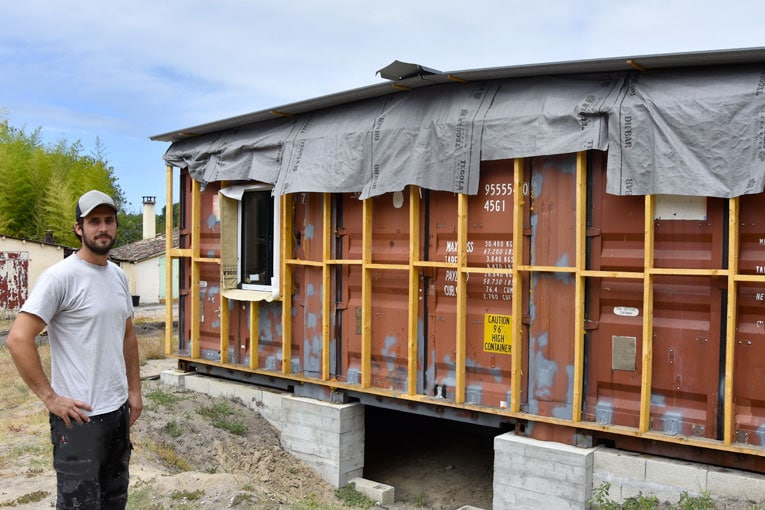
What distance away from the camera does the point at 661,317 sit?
6027 millimetres

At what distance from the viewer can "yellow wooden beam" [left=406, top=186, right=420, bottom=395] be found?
736 cm

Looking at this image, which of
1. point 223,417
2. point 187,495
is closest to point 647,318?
point 187,495

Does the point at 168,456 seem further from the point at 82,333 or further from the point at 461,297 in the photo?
the point at 82,333

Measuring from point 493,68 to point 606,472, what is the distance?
3.93 m

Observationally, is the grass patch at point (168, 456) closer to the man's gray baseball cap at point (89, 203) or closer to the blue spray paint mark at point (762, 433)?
the man's gray baseball cap at point (89, 203)

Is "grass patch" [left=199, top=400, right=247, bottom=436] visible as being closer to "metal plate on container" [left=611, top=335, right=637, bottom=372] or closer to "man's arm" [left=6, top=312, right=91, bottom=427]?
"metal plate on container" [left=611, top=335, right=637, bottom=372]

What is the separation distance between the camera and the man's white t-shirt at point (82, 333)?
3875mm

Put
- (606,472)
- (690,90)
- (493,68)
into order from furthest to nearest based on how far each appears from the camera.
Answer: (493,68)
(606,472)
(690,90)

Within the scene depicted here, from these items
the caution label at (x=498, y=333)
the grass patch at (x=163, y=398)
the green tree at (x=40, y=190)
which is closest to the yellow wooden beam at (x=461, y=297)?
the caution label at (x=498, y=333)

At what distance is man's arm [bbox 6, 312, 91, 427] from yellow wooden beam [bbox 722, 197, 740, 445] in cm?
487

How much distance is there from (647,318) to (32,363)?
474 cm

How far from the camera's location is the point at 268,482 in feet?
25.5

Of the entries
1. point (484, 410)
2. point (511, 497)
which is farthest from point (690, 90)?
point (511, 497)

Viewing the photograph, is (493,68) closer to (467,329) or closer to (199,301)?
(467,329)
